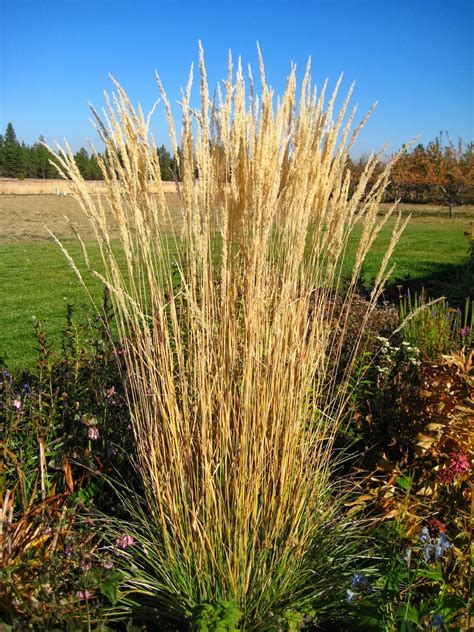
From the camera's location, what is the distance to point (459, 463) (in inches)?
98.7

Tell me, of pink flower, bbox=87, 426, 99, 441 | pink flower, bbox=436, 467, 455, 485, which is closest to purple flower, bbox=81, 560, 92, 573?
pink flower, bbox=87, 426, 99, 441

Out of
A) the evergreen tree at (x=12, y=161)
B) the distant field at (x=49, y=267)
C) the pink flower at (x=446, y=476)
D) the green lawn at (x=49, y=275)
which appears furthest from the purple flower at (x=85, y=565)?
the evergreen tree at (x=12, y=161)

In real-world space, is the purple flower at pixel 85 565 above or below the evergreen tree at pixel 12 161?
below

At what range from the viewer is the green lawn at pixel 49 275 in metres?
6.97

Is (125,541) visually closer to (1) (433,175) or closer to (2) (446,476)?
(2) (446,476)

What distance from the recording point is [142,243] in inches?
78.4

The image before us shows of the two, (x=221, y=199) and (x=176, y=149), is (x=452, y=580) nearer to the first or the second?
(x=221, y=199)

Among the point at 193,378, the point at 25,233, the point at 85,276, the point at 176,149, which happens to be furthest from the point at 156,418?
the point at 25,233

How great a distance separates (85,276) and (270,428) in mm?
8866

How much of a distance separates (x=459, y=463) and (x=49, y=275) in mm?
9687

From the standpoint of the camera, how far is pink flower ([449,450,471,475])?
250 cm

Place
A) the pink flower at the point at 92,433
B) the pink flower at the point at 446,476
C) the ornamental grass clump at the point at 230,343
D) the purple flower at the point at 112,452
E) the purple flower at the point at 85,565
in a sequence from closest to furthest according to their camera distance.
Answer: the purple flower at the point at 85,565
the ornamental grass clump at the point at 230,343
the pink flower at the point at 446,476
the pink flower at the point at 92,433
the purple flower at the point at 112,452

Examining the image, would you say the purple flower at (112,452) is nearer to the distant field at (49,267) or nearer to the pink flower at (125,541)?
the pink flower at (125,541)

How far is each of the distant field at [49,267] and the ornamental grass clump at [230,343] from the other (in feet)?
3.71
